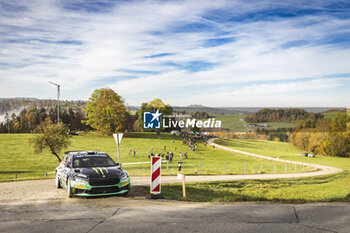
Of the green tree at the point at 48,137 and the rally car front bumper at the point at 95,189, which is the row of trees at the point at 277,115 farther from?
the rally car front bumper at the point at 95,189

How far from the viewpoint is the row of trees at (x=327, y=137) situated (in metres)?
73.7

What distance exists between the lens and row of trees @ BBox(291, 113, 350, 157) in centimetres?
7369

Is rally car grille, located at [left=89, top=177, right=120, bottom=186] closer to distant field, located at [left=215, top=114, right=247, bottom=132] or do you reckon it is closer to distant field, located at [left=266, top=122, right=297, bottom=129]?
distant field, located at [left=215, top=114, right=247, bottom=132]

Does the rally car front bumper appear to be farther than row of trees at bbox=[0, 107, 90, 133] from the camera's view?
No

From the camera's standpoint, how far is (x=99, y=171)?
1063 centimetres

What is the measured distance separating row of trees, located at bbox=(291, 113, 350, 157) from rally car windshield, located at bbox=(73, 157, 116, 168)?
7605 cm

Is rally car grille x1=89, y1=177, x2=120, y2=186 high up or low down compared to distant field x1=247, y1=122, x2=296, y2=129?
down

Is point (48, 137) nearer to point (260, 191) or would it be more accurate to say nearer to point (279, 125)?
point (260, 191)

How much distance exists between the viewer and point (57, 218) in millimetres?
7598

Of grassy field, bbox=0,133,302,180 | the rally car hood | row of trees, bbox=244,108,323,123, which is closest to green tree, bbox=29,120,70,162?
grassy field, bbox=0,133,302,180

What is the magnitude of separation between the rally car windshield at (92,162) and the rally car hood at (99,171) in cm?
65

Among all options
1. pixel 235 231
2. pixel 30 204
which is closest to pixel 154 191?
pixel 30 204

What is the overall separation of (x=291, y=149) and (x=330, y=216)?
87236mm

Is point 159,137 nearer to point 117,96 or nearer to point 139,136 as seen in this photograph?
point 139,136
